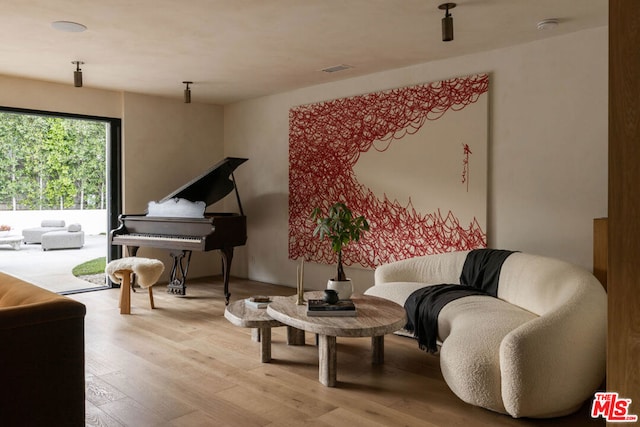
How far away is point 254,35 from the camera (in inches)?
165

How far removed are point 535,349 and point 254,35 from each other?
315 cm

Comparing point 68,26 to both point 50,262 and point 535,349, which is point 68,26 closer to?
point 535,349

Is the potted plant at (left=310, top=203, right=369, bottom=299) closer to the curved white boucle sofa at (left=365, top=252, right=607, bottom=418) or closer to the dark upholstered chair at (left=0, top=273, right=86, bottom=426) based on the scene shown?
the curved white boucle sofa at (left=365, top=252, right=607, bottom=418)

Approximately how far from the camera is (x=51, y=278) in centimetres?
720

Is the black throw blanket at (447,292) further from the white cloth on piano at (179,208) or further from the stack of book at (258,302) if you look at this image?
the white cloth on piano at (179,208)

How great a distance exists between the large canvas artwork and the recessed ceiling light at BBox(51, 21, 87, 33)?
9.22 ft

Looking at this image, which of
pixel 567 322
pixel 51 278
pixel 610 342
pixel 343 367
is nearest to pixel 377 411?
pixel 343 367

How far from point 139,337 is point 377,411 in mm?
2350

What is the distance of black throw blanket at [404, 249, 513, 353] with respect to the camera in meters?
3.67

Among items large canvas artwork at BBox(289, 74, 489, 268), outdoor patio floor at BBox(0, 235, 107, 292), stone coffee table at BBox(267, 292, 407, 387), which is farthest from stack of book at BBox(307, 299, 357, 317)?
outdoor patio floor at BBox(0, 235, 107, 292)

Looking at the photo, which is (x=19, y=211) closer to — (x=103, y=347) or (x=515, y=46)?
(x=103, y=347)

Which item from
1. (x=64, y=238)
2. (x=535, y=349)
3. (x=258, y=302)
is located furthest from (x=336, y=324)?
(x=64, y=238)

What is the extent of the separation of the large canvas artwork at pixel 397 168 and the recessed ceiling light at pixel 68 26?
2.81m

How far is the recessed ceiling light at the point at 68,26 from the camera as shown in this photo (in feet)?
12.7
